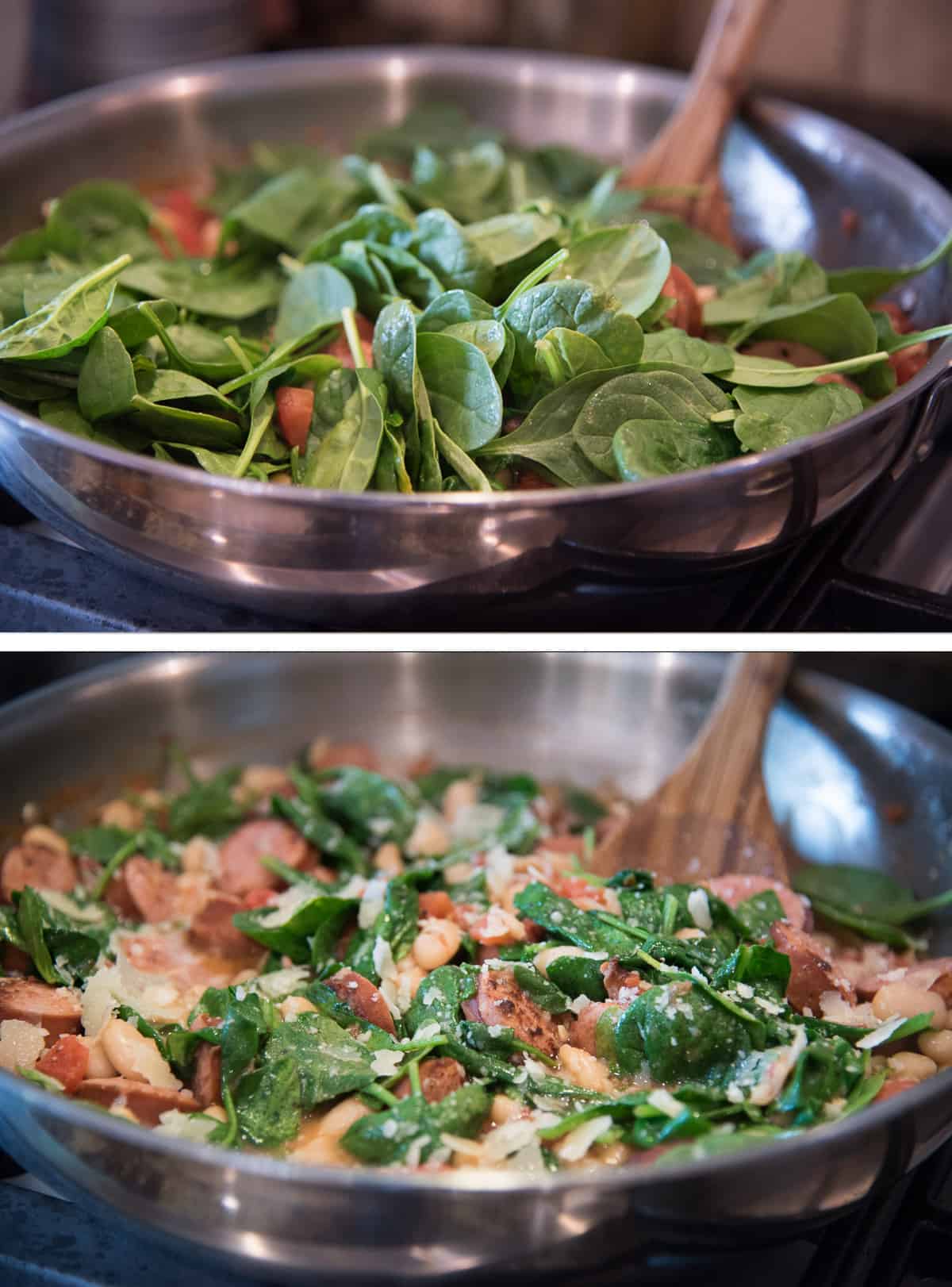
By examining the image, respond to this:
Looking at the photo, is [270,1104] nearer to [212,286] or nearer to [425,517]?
[425,517]

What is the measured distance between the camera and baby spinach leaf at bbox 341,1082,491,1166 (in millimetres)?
667

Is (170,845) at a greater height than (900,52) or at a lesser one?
lesser

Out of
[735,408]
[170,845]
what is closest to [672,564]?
[735,408]

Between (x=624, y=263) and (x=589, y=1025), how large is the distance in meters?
0.53

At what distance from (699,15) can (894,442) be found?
4.94ft

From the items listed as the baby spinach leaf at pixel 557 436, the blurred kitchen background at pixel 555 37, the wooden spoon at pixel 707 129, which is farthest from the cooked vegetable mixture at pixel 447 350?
the blurred kitchen background at pixel 555 37

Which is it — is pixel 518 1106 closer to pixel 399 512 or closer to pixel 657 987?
pixel 657 987

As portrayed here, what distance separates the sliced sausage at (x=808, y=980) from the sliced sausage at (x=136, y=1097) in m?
0.39

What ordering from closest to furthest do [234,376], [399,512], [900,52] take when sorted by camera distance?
1. [399,512]
2. [234,376]
3. [900,52]

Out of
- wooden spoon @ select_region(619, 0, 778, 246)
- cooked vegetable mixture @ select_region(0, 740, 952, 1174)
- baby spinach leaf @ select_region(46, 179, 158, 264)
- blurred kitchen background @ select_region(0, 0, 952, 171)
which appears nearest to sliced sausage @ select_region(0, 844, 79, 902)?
cooked vegetable mixture @ select_region(0, 740, 952, 1174)

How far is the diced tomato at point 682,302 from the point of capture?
3.09ft

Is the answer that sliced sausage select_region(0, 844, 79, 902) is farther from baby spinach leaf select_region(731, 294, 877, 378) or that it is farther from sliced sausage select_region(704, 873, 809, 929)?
baby spinach leaf select_region(731, 294, 877, 378)

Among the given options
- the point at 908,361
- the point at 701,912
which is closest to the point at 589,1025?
the point at 701,912

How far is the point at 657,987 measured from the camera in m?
0.74
